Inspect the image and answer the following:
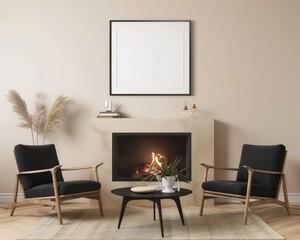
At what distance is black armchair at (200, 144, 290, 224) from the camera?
540cm

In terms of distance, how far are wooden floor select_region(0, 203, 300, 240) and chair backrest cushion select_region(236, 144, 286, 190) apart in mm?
389

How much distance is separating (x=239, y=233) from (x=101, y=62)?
10.2 feet

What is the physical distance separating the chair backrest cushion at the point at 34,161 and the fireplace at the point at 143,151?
3.11 ft

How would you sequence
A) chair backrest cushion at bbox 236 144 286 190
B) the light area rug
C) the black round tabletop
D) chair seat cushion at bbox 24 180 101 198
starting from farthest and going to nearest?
chair backrest cushion at bbox 236 144 286 190, chair seat cushion at bbox 24 180 101 198, the black round tabletop, the light area rug

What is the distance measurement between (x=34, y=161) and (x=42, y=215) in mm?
632

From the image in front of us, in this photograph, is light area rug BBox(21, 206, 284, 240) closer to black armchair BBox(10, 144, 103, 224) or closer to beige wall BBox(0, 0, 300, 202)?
black armchair BBox(10, 144, 103, 224)

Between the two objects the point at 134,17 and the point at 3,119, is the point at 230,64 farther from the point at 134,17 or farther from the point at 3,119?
the point at 3,119

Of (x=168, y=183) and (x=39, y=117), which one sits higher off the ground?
(x=39, y=117)

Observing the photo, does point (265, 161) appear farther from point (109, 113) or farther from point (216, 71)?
point (109, 113)

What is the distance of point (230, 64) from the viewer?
6.79m

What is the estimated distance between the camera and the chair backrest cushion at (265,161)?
5.69 metres

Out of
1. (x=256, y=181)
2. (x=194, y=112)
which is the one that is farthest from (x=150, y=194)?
(x=194, y=112)

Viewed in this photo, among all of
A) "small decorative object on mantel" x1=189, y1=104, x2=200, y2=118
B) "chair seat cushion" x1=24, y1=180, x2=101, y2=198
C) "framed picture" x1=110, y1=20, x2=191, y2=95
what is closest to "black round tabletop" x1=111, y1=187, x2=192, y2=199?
"chair seat cushion" x1=24, y1=180, x2=101, y2=198

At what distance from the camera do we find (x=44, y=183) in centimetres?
584
